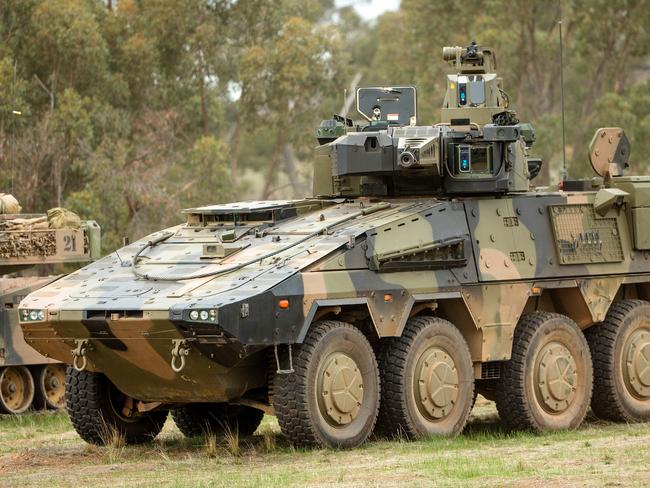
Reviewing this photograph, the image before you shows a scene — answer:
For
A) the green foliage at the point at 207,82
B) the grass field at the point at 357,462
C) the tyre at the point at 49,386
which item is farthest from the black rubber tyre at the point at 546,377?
the green foliage at the point at 207,82

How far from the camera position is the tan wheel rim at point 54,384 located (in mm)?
22438

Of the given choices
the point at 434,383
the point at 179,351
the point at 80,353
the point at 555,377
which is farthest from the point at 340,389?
the point at 555,377

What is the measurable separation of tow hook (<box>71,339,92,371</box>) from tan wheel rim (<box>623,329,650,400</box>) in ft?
20.8

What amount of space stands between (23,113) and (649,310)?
62.0 feet

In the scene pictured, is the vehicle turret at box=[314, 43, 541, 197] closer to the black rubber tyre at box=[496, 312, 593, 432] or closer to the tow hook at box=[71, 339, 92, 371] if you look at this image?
the black rubber tyre at box=[496, 312, 593, 432]

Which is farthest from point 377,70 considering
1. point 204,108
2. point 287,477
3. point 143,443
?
point 287,477

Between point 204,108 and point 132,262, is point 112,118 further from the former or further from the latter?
point 132,262

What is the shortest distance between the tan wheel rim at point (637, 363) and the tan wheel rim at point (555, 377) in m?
1.04

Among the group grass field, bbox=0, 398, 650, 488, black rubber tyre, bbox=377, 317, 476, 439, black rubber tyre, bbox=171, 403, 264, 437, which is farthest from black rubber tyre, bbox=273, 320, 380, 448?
black rubber tyre, bbox=171, 403, 264, 437

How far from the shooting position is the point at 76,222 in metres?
22.0

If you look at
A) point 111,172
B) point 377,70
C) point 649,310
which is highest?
point 377,70

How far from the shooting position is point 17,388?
22266mm

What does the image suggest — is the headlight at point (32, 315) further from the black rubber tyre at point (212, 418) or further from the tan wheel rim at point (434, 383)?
the tan wheel rim at point (434, 383)

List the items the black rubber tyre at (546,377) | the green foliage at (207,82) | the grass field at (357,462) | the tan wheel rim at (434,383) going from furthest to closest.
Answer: the green foliage at (207,82) < the black rubber tyre at (546,377) < the tan wheel rim at (434,383) < the grass field at (357,462)
